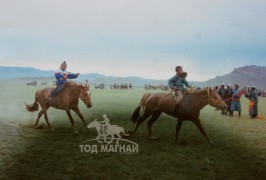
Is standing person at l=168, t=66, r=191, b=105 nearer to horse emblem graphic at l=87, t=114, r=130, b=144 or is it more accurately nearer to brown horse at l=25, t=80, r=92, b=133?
horse emblem graphic at l=87, t=114, r=130, b=144

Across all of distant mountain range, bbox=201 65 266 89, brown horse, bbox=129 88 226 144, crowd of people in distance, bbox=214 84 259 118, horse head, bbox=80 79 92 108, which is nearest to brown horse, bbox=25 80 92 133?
horse head, bbox=80 79 92 108

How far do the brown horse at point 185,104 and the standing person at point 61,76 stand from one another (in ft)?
7.67

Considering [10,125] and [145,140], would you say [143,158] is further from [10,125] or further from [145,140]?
[10,125]

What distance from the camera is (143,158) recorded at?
24.8ft

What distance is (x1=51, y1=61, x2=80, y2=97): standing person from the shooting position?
8.91m

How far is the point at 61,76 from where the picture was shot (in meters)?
9.31

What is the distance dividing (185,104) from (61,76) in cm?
374

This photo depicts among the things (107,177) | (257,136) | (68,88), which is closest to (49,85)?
(68,88)

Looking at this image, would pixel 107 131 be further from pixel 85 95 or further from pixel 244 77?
pixel 244 77

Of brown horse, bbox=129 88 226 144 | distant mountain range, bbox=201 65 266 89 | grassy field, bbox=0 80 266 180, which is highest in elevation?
distant mountain range, bbox=201 65 266 89

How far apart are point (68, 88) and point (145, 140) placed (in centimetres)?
294

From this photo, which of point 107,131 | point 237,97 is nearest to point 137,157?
point 107,131

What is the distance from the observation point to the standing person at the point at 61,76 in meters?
8.91

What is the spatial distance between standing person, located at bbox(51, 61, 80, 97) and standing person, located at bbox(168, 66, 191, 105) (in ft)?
8.87
